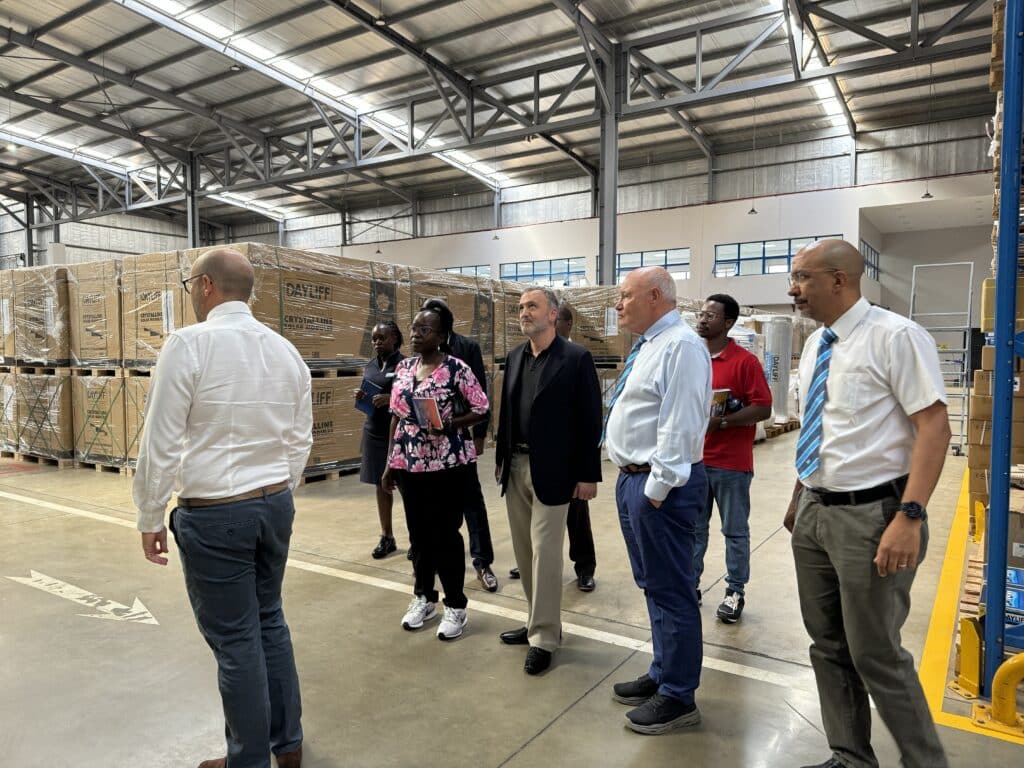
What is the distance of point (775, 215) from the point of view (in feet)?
65.9

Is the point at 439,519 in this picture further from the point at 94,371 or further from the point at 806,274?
the point at 94,371

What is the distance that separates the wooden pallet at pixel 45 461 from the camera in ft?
28.0

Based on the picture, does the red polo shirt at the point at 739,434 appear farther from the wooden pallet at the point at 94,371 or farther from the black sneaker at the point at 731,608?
the wooden pallet at the point at 94,371

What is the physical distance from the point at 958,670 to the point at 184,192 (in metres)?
21.8

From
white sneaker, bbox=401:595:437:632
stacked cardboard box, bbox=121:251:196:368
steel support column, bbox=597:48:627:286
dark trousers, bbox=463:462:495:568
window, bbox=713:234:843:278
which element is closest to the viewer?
white sneaker, bbox=401:595:437:632

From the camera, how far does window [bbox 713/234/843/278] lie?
66.3ft

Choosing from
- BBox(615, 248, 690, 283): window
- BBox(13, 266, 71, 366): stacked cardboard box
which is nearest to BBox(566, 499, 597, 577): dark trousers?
BBox(13, 266, 71, 366): stacked cardboard box

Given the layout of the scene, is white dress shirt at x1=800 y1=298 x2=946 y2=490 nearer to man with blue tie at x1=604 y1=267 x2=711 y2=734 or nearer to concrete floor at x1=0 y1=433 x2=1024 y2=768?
man with blue tie at x1=604 y1=267 x2=711 y2=734

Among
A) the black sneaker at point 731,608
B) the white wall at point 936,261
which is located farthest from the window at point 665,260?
the black sneaker at point 731,608

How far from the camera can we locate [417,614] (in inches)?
143

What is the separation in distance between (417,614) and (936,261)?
23.4m

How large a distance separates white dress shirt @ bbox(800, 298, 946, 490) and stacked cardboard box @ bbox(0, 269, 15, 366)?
10.3 metres

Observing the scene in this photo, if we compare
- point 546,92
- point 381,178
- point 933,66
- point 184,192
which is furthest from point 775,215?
point 184,192

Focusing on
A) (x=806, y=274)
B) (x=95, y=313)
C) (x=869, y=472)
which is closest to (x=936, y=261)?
(x=95, y=313)
